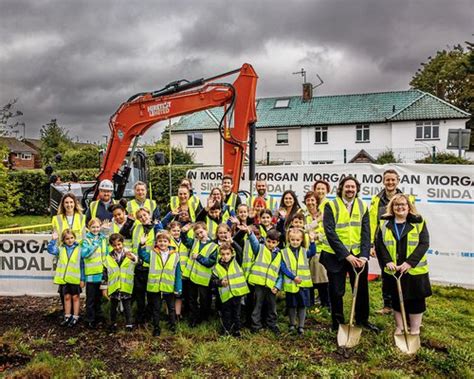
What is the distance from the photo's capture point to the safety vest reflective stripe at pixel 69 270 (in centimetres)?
608

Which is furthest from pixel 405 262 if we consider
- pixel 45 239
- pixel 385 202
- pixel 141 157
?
pixel 141 157

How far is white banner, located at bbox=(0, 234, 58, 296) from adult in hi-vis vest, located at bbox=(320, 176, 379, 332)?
436cm

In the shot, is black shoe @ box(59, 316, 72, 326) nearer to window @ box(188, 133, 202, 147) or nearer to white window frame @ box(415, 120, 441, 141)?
white window frame @ box(415, 120, 441, 141)

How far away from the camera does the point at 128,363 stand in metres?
5.11

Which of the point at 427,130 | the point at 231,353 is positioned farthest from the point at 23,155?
the point at 231,353

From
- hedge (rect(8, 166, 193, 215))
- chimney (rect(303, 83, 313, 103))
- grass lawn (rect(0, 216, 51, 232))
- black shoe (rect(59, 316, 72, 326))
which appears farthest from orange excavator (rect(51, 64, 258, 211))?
chimney (rect(303, 83, 313, 103))

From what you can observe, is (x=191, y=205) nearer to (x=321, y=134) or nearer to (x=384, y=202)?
(x=384, y=202)

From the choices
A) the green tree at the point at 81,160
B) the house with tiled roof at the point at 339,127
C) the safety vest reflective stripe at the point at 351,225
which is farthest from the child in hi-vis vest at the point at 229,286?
the green tree at the point at 81,160

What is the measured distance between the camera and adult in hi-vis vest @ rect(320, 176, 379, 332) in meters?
5.54

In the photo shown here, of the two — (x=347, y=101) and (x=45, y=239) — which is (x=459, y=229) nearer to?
(x=45, y=239)

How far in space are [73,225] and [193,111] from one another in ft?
12.3

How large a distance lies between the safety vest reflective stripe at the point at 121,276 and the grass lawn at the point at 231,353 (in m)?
0.57

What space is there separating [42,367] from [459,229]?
6.98 m

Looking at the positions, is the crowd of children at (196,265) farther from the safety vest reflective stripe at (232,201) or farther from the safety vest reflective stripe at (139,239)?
the safety vest reflective stripe at (232,201)
